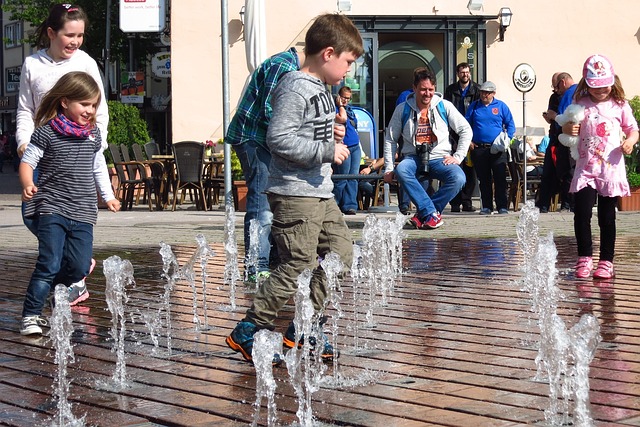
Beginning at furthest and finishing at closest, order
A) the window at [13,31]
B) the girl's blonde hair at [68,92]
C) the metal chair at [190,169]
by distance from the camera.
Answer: the window at [13,31], the metal chair at [190,169], the girl's blonde hair at [68,92]

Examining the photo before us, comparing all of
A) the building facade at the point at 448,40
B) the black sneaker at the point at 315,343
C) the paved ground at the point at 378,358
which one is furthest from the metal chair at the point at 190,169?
the black sneaker at the point at 315,343

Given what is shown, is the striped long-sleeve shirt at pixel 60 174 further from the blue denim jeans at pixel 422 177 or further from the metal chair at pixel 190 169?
the metal chair at pixel 190 169

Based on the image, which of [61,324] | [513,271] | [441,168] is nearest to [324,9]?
[441,168]

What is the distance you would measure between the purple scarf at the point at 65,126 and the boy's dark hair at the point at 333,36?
1.85 metres

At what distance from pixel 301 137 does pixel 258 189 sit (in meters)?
2.68

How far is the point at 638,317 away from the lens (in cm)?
659

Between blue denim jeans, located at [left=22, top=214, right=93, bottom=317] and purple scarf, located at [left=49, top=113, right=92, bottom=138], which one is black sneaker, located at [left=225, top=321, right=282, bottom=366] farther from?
purple scarf, located at [left=49, top=113, right=92, bottom=138]

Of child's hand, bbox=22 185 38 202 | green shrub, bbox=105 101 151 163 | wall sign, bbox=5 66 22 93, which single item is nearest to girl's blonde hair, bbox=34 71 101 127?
child's hand, bbox=22 185 38 202

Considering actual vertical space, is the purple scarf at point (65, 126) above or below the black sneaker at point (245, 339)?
above

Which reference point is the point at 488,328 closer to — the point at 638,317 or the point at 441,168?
the point at 638,317

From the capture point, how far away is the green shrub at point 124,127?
26188mm

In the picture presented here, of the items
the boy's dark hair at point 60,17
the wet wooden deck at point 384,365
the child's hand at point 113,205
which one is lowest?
the wet wooden deck at point 384,365

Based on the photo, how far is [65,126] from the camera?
21.7 feet

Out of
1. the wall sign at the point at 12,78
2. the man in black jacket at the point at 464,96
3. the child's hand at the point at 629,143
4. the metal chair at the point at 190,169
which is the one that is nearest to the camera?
the child's hand at the point at 629,143
